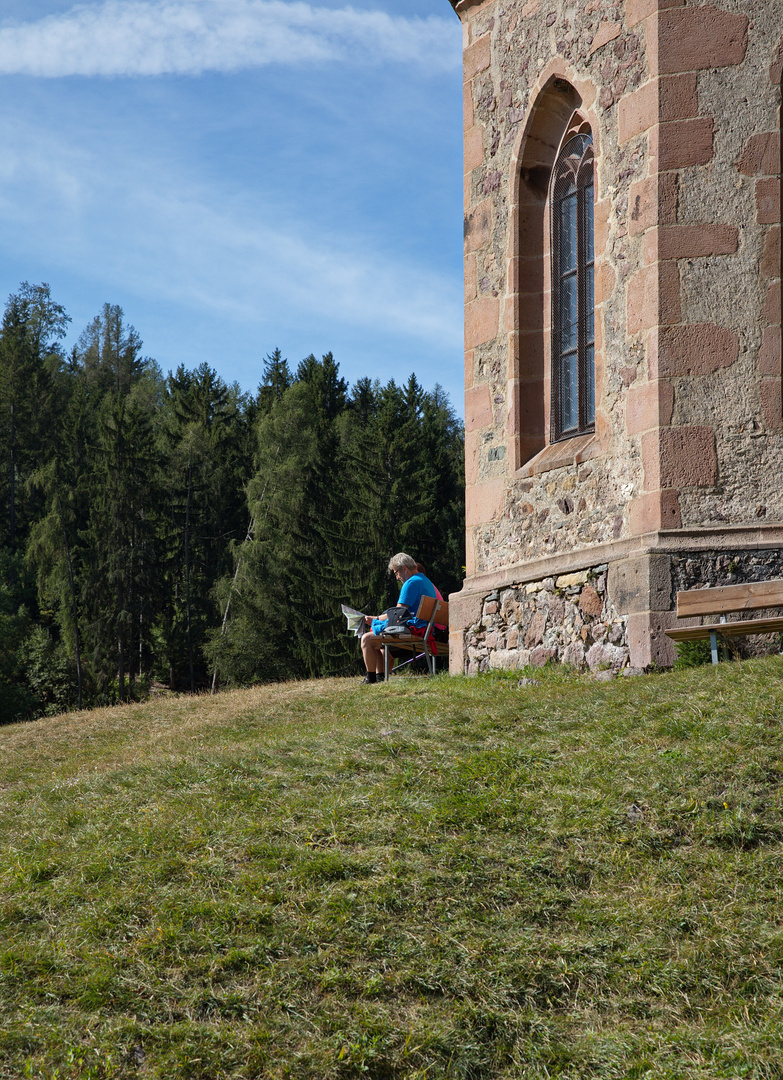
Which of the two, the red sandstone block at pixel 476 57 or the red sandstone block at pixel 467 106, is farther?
the red sandstone block at pixel 467 106

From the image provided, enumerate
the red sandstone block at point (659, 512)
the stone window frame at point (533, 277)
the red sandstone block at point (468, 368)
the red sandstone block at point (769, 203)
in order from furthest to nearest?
the red sandstone block at point (468, 368) < the stone window frame at point (533, 277) < the red sandstone block at point (769, 203) < the red sandstone block at point (659, 512)

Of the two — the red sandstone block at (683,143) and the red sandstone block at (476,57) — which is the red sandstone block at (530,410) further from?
the red sandstone block at (476,57)

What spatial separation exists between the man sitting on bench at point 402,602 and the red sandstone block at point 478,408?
54.9 inches

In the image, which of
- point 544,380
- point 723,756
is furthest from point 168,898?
point 544,380

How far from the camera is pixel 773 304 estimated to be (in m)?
7.96

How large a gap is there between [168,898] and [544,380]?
646 cm

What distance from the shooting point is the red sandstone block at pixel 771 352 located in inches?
313

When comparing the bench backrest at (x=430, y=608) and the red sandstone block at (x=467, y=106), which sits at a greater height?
the red sandstone block at (x=467, y=106)

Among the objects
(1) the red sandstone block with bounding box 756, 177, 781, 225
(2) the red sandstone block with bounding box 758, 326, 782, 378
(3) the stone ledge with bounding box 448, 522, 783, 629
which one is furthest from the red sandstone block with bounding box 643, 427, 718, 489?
(1) the red sandstone block with bounding box 756, 177, 781, 225

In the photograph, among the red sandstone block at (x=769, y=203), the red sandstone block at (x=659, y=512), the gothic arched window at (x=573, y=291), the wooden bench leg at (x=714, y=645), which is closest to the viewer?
the wooden bench leg at (x=714, y=645)

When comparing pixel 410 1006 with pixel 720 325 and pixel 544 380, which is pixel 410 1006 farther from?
pixel 544 380

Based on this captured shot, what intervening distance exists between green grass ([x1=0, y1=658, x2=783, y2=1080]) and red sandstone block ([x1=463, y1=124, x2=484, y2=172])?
602 centimetres

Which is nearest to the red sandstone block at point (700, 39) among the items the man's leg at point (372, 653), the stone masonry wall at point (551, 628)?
the stone masonry wall at point (551, 628)

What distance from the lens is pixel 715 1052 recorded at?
3480mm
